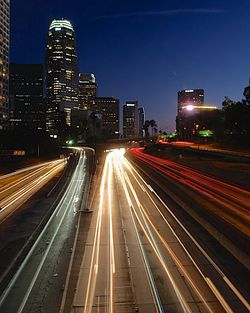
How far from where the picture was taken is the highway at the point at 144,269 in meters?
14.2

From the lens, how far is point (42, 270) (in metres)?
18.3

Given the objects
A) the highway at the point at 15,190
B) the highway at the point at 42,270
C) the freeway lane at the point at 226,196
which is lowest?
the highway at the point at 15,190

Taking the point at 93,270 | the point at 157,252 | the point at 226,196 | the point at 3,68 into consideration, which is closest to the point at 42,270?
the point at 93,270

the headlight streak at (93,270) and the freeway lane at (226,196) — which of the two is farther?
the freeway lane at (226,196)

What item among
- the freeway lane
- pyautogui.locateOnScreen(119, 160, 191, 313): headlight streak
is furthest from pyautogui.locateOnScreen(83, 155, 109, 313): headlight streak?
the freeway lane

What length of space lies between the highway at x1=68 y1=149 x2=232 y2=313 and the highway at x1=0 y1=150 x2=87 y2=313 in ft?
3.64

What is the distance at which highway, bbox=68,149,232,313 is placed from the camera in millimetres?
14188

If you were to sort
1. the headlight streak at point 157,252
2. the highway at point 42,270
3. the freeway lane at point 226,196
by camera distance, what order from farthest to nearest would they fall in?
the freeway lane at point 226,196 → the highway at point 42,270 → the headlight streak at point 157,252

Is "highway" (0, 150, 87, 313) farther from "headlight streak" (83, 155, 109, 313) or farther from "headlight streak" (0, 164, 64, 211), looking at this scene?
"headlight streak" (0, 164, 64, 211)

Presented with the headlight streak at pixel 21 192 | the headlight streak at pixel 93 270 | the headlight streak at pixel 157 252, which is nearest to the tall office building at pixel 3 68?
the headlight streak at pixel 21 192

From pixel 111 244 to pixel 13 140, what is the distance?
101 m

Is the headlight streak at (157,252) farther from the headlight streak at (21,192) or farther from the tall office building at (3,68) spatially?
the tall office building at (3,68)

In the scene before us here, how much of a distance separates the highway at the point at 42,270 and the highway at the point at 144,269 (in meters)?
1.11

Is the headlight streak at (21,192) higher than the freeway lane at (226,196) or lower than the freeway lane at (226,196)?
lower
